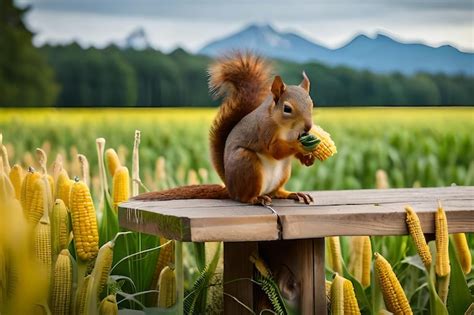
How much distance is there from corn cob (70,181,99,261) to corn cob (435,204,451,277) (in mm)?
887

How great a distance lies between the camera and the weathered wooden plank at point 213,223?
224 cm

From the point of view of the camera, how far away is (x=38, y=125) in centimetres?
696

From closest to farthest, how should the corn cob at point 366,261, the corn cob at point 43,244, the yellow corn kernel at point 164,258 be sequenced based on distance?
the corn cob at point 43,244, the yellow corn kernel at point 164,258, the corn cob at point 366,261

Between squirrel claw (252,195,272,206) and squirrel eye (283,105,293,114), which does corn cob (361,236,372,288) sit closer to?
squirrel claw (252,195,272,206)

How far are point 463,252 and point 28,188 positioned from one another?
4.28ft

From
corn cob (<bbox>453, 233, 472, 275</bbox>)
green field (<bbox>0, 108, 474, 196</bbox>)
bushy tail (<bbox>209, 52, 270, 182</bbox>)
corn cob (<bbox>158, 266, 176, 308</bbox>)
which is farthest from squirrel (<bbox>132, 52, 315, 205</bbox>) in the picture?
green field (<bbox>0, 108, 474, 196</bbox>)

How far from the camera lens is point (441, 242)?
248 cm

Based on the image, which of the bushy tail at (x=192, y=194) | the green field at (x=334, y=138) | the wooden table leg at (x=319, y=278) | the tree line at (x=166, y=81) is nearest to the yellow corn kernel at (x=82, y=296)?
the bushy tail at (x=192, y=194)

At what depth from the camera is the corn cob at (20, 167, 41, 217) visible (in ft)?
8.39

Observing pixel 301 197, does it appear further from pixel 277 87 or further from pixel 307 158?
pixel 277 87

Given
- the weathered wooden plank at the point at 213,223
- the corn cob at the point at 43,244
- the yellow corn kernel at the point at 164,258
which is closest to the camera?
the weathered wooden plank at the point at 213,223

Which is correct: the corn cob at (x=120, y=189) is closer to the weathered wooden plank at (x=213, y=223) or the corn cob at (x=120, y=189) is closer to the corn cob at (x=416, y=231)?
the weathered wooden plank at (x=213, y=223)

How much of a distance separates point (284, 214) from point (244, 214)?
0.10m

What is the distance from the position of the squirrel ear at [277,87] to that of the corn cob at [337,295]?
19.2 inches
